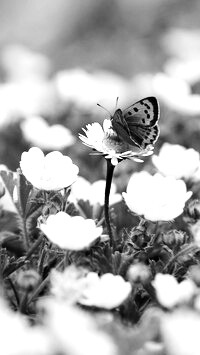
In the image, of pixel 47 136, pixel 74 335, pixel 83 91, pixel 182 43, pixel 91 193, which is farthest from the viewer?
pixel 182 43

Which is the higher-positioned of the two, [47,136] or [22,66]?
[47,136]

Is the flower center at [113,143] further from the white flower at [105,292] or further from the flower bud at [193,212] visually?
the white flower at [105,292]

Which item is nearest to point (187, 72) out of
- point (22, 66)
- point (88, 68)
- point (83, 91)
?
point (83, 91)

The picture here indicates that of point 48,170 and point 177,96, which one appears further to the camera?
point 177,96

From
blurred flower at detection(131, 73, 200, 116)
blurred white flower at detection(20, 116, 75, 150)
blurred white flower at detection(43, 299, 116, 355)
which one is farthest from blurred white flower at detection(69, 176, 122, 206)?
blurred flower at detection(131, 73, 200, 116)

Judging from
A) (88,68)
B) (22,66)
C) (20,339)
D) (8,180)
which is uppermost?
(20,339)

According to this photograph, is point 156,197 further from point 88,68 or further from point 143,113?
→ point 88,68

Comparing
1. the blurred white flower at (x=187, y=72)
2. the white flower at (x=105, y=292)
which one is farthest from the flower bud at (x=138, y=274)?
the blurred white flower at (x=187, y=72)

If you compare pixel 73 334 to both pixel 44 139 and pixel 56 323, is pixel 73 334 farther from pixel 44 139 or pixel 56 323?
pixel 44 139
